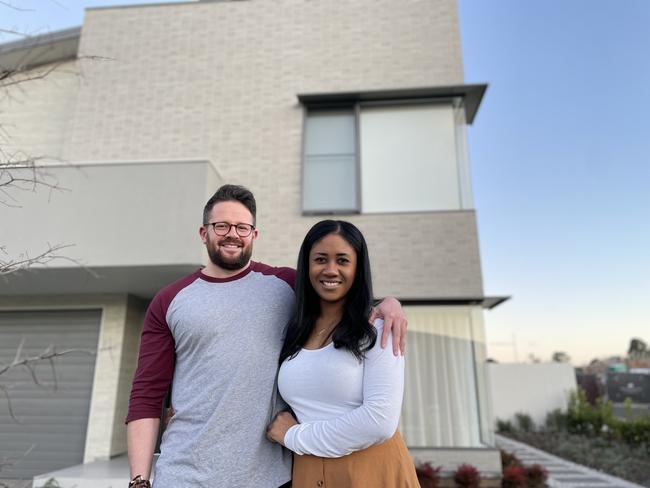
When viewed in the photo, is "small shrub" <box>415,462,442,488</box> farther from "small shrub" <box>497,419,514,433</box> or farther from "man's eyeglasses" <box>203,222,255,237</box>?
"small shrub" <box>497,419,514,433</box>

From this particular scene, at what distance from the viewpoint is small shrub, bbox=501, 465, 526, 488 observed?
530 centimetres

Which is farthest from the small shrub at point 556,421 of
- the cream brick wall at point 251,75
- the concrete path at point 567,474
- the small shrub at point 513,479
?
the cream brick wall at point 251,75

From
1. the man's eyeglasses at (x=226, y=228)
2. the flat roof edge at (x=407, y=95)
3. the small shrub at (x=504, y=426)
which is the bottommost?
the small shrub at (x=504, y=426)

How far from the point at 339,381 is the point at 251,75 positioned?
21.2 feet

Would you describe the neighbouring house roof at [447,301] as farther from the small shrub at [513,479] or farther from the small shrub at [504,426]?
the small shrub at [504,426]

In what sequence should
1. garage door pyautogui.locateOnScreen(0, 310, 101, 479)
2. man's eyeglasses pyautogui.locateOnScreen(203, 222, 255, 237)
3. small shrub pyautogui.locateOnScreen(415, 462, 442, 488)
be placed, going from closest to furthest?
man's eyeglasses pyautogui.locateOnScreen(203, 222, 255, 237) → small shrub pyautogui.locateOnScreen(415, 462, 442, 488) → garage door pyautogui.locateOnScreen(0, 310, 101, 479)

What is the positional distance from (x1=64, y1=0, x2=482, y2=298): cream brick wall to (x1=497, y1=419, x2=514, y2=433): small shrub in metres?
9.15

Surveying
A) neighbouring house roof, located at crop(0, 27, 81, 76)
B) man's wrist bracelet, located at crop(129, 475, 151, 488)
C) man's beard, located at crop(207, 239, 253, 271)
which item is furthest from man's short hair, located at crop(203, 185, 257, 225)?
neighbouring house roof, located at crop(0, 27, 81, 76)

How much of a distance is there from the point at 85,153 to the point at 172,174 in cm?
265

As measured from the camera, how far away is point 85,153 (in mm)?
6781

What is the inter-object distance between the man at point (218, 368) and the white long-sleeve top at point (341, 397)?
0.09 meters

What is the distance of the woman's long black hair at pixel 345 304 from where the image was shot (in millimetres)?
1492

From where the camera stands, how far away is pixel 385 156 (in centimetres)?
641

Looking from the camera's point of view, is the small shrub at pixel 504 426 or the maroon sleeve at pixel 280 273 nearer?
the maroon sleeve at pixel 280 273
